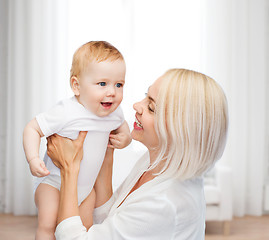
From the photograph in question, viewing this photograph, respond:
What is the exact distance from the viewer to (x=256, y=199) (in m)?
4.46

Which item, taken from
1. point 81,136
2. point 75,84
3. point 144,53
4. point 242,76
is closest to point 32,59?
point 144,53

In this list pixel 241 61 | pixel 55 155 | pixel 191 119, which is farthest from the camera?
pixel 241 61

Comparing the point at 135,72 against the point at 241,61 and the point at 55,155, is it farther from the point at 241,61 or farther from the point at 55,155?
the point at 55,155

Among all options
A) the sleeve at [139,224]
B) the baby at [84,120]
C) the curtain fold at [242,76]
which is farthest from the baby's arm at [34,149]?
the curtain fold at [242,76]

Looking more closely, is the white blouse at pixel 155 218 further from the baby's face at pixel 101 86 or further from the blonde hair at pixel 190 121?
the baby's face at pixel 101 86

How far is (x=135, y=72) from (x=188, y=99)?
3.22 metres

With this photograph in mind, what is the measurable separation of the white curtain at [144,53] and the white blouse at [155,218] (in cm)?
298

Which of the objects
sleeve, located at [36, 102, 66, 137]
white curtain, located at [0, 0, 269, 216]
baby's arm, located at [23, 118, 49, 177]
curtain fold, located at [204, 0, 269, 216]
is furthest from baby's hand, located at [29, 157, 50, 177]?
curtain fold, located at [204, 0, 269, 216]

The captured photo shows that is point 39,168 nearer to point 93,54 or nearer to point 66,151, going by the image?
point 66,151

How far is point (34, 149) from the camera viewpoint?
4.79ft

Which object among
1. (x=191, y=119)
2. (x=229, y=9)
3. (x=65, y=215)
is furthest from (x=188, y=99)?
(x=229, y=9)

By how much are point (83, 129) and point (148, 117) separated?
30cm

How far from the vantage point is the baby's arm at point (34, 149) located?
4.60ft

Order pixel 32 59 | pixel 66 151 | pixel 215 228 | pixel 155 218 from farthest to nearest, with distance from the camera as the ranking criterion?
1. pixel 32 59
2. pixel 215 228
3. pixel 66 151
4. pixel 155 218
